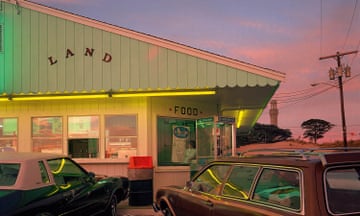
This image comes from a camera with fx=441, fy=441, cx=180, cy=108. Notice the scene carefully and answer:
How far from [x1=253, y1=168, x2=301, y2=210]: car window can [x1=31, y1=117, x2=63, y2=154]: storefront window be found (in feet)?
30.8

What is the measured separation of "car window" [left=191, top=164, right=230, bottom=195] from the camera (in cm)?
571

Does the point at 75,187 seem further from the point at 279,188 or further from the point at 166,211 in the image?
the point at 279,188

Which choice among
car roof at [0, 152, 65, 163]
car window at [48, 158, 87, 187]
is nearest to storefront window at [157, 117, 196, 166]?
car window at [48, 158, 87, 187]

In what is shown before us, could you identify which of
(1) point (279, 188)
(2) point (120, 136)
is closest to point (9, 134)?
(2) point (120, 136)

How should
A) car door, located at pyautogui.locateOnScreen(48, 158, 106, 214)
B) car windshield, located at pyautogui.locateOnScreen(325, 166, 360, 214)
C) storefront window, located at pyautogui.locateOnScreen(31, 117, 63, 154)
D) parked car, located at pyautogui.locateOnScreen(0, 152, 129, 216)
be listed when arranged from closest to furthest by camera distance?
car windshield, located at pyautogui.locateOnScreen(325, 166, 360, 214), parked car, located at pyautogui.locateOnScreen(0, 152, 129, 216), car door, located at pyautogui.locateOnScreen(48, 158, 106, 214), storefront window, located at pyautogui.locateOnScreen(31, 117, 63, 154)

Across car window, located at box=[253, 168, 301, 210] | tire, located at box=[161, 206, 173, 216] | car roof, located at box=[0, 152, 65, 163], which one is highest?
→ car roof, located at box=[0, 152, 65, 163]

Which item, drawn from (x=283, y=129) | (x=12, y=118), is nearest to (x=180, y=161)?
(x=12, y=118)

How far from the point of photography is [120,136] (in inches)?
508

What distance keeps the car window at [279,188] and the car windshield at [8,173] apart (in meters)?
3.77

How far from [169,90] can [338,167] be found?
7.91 m

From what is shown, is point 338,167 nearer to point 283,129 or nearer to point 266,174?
point 266,174

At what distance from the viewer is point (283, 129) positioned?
78.9 m

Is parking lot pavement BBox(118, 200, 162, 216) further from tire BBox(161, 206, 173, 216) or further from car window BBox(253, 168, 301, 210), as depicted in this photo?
car window BBox(253, 168, 301, 210)

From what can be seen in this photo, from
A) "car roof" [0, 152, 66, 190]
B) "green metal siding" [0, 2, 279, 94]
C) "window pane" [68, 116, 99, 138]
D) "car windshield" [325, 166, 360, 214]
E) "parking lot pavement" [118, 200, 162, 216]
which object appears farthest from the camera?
"window pane" [68, 116, 99, 138]
